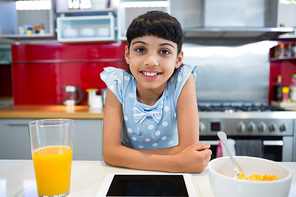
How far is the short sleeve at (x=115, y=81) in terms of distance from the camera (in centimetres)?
99

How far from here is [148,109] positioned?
0.99 m

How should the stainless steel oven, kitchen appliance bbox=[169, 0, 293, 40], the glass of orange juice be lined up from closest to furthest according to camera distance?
the glass of orange juice
the stainless steel oven
kitchen appliance bbox=[169, 0, 293, 40]

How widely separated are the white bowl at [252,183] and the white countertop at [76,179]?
0.10 m

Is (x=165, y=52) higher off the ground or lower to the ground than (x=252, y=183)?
higher

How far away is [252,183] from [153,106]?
0.63 m

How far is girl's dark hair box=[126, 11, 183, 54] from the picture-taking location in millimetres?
834

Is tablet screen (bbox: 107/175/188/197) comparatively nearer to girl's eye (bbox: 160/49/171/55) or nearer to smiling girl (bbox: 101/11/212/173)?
smiling girl (bbox: 101/11/212/173)

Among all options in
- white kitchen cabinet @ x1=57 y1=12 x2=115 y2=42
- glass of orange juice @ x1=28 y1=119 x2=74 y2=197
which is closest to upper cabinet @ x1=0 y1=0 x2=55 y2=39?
white kitchen cabinet @ x1=57 y1=12 x2=115 y2=42

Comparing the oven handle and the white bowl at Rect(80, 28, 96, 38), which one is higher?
the white bowl at Rect(80, 28, 96, 38)

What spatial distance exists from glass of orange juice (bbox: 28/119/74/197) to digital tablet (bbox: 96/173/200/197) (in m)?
0.10

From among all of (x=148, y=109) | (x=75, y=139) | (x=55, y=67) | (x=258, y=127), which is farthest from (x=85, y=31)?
(x=258, y=127)

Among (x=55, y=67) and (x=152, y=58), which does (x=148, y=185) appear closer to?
(x=152, y=58)

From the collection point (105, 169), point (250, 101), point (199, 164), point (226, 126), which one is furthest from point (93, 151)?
point (250, 101)

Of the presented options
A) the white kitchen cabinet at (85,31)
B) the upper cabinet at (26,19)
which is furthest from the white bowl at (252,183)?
the upper cabinet at (26,19)
